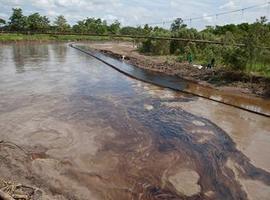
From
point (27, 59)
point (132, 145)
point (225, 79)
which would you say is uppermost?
point (225, 79)

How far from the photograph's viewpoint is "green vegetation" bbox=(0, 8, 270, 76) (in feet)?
61.3

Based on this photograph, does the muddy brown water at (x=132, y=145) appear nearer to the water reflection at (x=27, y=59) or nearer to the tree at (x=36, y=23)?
the water reflection at (x=27, y=59)

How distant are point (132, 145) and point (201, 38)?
93.6 feet

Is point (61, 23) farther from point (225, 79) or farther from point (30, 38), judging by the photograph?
point (225, 79)

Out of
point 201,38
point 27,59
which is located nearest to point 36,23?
point 27,59

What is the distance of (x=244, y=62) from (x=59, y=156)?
14.2 m

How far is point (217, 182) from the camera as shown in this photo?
7.76 m

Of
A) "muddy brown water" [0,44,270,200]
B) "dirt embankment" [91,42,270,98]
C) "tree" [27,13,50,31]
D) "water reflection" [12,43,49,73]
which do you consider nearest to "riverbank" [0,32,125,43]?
"tree" [27,13,50,31]

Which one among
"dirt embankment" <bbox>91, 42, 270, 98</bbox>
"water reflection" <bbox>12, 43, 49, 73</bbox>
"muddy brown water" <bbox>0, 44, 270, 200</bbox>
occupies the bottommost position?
"water reflection" <bbox>12, 43, 49, 73</bbox>

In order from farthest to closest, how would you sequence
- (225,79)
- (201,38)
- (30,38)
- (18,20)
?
(18,20) < (30,38) < (201,38) < (225,79)

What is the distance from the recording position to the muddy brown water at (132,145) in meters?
7.38

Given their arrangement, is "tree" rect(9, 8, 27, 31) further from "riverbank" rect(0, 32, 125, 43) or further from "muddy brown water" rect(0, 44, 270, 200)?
"muddy brown water" rect(0, 44, 270, 200)

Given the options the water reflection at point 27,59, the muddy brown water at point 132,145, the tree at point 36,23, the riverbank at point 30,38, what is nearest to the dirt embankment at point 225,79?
the muddy brown water at point 132,145

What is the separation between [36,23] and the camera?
69.3 metres
